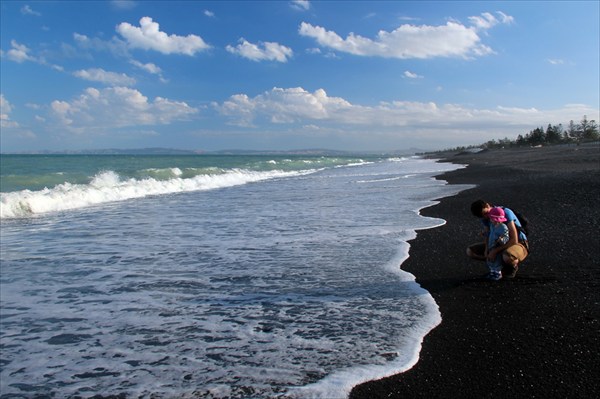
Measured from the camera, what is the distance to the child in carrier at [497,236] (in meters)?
5.58

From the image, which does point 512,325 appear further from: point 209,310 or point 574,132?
point 574,132

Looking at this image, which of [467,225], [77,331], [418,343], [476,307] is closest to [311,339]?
[418,343]

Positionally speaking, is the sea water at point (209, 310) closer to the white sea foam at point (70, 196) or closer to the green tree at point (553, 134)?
the white sea foam at point (70, 196)

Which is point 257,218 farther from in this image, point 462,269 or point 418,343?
point 418,343

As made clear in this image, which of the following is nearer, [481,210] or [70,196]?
[481,210]

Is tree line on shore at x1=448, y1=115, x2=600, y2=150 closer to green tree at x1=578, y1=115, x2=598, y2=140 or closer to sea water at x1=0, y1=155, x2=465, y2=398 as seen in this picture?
green tree at x1=578, y1=115, x2=598, y2=140

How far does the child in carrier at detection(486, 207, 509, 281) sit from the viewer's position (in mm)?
5578

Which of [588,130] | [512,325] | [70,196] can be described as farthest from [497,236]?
[588,130]

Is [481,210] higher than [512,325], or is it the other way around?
[481,210]

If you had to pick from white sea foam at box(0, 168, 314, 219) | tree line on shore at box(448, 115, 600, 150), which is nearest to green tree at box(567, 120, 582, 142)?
tree line on shore at box(448, 115, 600, 150)

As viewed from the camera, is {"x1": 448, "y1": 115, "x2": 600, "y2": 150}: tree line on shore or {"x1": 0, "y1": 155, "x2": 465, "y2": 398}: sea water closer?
{"x1": 0, "y1": 155, "x2": 465, "y2": 398}: sea water

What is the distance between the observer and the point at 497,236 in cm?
567

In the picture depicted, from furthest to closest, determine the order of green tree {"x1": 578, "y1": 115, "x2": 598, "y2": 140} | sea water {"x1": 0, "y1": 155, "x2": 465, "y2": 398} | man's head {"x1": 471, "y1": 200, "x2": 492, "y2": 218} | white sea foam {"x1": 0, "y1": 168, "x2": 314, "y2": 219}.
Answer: green tree {"x1": 578, "y1": 115, "x2": 598, "y2": 140} → white sea foam {"x1": 0, "y1": 168, "x2": 314, "y2": 219} → man's head {"x1": 471, "y1": 200, "x2": 492, "y2": 218} → sea water {"x1": 0, "y1": 155, "x2": 465, "y2": 398}

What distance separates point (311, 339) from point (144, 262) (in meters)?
4.05
